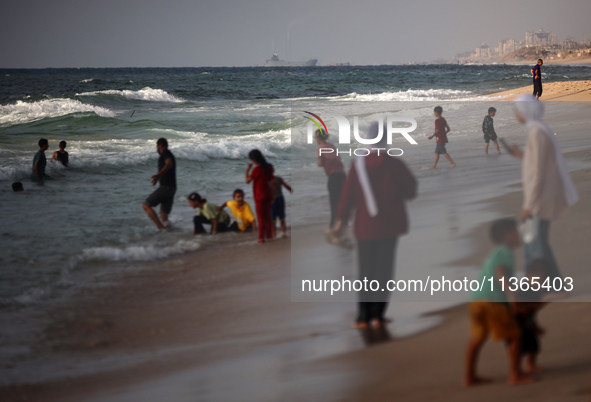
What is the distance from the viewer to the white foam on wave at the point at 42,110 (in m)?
27.2

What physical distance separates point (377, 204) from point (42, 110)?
32.5 meters

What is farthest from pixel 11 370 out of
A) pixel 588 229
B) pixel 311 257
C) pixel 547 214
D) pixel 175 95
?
pixel 175 95

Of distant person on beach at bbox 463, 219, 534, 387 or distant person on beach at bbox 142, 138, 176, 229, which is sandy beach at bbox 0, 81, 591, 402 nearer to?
distant person on beach at bbox 463, 219, 534, 387

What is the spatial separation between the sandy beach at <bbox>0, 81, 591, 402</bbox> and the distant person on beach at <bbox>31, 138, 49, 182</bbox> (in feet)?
23.4

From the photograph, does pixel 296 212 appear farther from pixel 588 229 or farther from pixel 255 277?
pixel 588 229

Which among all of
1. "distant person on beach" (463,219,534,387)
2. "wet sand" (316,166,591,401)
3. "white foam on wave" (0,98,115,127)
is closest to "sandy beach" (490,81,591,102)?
"wet sand" (316,166,591,401)

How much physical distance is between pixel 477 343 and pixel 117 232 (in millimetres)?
6582

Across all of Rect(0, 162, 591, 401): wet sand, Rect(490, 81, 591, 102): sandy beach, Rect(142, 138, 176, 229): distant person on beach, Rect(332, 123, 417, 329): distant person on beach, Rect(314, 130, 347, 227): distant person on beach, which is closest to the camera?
Rect(0, 162, 591, 401): wet sand

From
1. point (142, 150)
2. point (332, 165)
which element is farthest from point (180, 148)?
point (332, 165)

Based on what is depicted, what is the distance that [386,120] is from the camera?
432 cm

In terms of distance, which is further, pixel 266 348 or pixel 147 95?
pixel 147 95

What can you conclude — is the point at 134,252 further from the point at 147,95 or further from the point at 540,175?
the point at 147,95

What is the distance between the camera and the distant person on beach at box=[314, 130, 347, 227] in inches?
221

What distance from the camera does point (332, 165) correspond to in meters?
5.79
